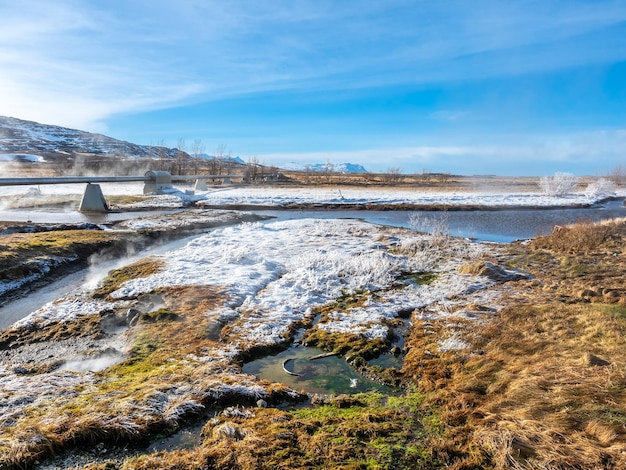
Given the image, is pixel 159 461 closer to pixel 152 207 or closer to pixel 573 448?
pixel 573 448

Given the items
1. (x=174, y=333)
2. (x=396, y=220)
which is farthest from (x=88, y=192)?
(x=174, y=333)

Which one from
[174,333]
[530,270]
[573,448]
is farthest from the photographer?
[530,270]

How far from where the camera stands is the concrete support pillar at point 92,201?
122 feet

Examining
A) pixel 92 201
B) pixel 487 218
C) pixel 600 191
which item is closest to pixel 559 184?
pixel 600 191

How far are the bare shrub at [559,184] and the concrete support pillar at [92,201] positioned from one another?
59.5 meters

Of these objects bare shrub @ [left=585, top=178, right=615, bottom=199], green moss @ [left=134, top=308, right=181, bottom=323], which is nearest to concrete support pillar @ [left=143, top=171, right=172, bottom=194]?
green moss @ [left=134, top=308, right=181, bottom=323]

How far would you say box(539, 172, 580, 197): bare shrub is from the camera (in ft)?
193

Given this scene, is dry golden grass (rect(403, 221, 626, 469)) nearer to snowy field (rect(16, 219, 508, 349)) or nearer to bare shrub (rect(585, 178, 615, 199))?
snowy field (rect(16, 219, 508, 349))

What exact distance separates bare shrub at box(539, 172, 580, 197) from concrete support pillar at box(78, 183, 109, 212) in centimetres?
5950

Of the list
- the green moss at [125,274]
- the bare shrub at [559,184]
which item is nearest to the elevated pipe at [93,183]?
the green moss at [125,274]

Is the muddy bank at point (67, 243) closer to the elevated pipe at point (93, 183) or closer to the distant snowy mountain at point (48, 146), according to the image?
the elevated pipe at point (93, 183)

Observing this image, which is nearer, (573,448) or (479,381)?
(573,448)

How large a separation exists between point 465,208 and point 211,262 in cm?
3364

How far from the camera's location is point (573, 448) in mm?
5055
